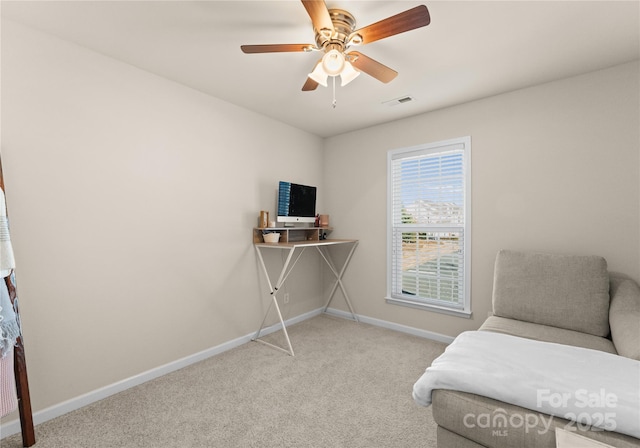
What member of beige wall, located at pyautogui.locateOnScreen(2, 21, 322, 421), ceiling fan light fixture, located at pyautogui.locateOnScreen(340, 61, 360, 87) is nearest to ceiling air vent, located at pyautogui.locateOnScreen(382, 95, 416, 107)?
ceiling fan light fixture, located at pyautogui.locateOnScreen(340, 61, 360, 87)

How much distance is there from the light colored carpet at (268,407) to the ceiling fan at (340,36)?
216cm

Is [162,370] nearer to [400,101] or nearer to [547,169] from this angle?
[400,101]

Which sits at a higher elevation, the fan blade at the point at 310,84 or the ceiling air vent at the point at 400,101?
the ceiling air vent at the point at 400,101

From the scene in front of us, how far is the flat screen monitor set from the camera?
3336 millimetres

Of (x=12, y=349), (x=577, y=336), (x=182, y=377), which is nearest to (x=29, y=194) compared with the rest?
(x=12, y=349)

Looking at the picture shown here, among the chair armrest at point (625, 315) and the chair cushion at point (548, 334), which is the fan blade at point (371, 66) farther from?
the chair armrest at point (625, 315)

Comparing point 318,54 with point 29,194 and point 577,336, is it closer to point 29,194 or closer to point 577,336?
point 29,194

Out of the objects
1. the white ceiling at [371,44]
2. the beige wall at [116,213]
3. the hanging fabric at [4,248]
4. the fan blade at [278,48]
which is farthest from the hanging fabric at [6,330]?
the fan blade at [278,48]

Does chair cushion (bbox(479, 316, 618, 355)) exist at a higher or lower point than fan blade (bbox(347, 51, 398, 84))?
lower

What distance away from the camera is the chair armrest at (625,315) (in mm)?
1603

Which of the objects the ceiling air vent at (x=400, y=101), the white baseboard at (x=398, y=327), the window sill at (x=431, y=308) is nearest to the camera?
the ceiling air vent at (x=400, y=101)

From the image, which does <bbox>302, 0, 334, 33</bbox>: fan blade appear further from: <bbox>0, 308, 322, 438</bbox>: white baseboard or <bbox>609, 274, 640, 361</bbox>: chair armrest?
<bbox>0, 308, 322, 438</bbox>: white baseboard

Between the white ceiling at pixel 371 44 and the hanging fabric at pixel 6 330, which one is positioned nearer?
the hanging fabric at pixel 6 330

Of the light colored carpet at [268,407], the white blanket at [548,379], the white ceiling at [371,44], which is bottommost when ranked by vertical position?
the light colored carpet at [268,407]
